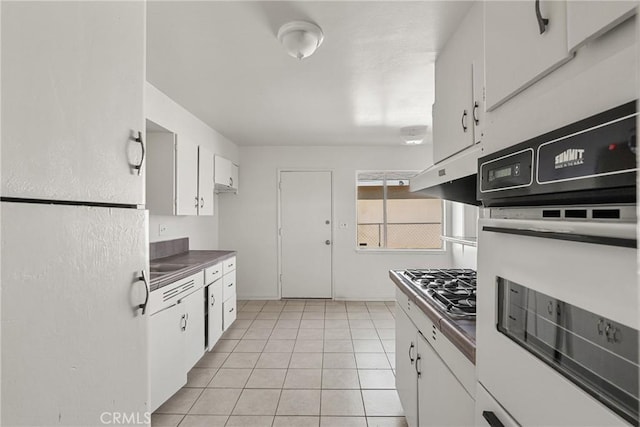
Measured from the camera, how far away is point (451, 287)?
1.78 metres

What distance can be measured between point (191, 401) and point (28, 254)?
86.3 inches

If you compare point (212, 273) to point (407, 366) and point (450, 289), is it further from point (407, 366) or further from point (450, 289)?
point (450, 289)

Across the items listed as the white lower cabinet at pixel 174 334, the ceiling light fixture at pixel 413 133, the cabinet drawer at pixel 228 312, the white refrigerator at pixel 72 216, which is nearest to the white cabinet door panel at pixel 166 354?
the white lower cabinet at pixel 174 334

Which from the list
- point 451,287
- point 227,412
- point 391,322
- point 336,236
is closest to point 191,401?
point 227,412

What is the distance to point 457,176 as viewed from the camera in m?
1.32

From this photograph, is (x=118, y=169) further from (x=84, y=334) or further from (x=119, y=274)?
(x=84, y=334)

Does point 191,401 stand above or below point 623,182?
below

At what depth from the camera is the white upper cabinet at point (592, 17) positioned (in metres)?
0.41

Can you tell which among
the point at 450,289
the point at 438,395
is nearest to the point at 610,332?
the point at 438,395

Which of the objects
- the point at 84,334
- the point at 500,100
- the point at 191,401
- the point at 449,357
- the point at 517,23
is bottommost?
the point at 191,401

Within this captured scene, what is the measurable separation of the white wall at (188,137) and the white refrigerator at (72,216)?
1886 millimetres

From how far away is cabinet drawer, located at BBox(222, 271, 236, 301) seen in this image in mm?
3316

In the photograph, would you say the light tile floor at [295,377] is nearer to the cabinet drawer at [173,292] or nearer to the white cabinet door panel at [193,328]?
the white cabinet door panel at [193,328]

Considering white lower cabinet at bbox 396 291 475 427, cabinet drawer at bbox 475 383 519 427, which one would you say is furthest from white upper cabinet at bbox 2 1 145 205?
white lower cabinet at bbox 396 291 475 427
